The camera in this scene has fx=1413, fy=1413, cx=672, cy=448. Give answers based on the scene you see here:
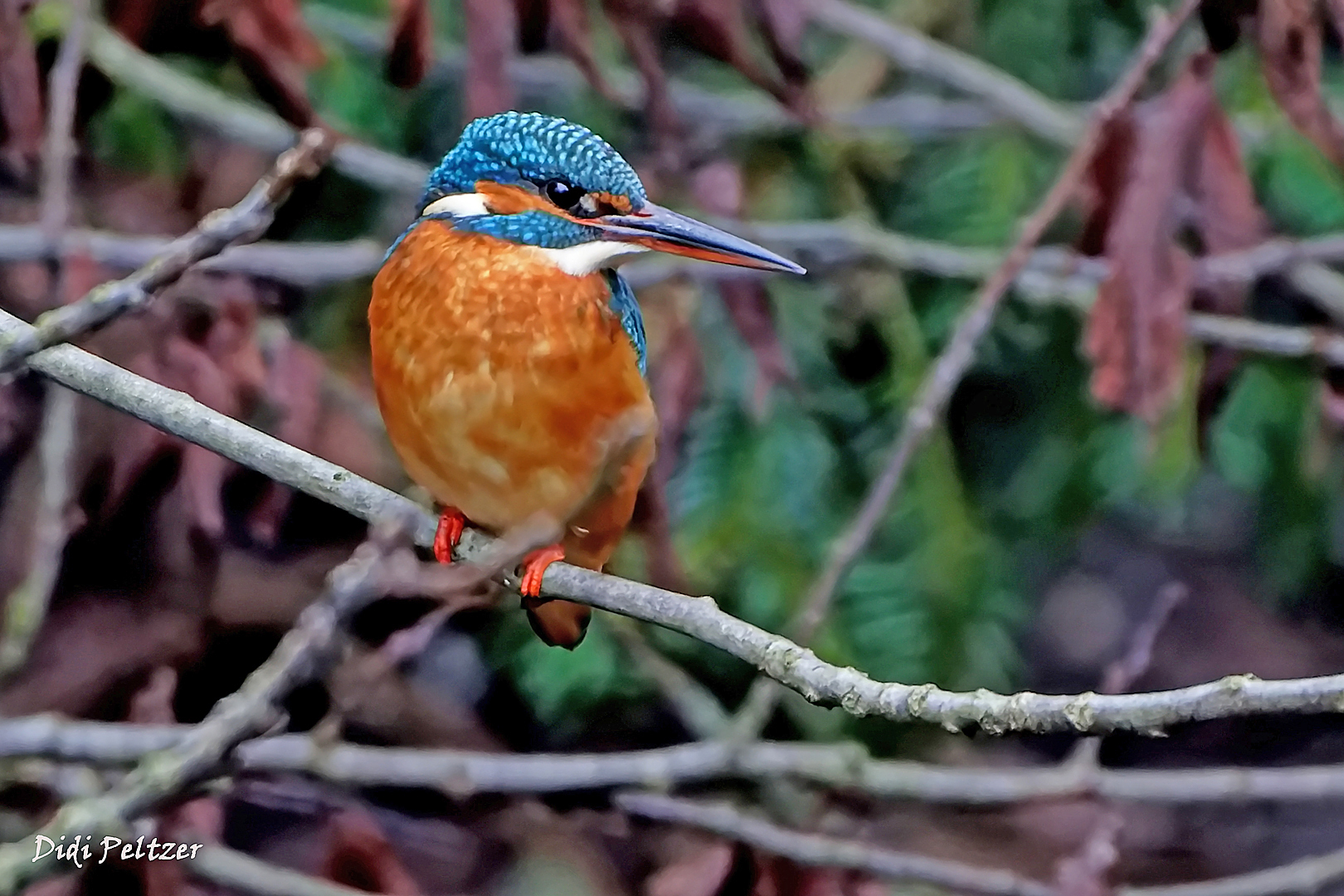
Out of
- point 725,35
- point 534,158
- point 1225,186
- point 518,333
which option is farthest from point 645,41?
point 1225,186

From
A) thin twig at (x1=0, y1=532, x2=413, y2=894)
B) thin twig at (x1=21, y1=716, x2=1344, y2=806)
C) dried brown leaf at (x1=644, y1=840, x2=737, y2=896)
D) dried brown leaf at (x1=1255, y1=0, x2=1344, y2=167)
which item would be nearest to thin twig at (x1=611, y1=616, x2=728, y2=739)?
thin twig at (x1=21, y1=716, x2=1344, y2=806)

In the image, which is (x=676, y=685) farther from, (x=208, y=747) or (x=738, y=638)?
(x=208, y=747)

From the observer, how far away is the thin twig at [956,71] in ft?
6.29

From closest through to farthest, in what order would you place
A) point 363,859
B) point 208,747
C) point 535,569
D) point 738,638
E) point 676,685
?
point 208,747
point 738,638
point 535,569
point 363,859
point 676,685

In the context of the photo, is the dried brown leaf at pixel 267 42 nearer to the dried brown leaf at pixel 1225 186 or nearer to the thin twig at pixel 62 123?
the thin twig at pixel 62 123

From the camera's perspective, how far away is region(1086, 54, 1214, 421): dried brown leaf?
1189mm

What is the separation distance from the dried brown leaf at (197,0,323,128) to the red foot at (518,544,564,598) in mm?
413

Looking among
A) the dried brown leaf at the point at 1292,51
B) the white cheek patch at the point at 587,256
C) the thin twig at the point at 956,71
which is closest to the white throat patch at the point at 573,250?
the white cheek patch at the point at 587,256

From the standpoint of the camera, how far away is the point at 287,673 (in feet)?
1.89

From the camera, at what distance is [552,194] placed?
3.59 feet

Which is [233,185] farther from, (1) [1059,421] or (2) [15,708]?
(1) [1059,421]

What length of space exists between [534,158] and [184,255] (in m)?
0.48

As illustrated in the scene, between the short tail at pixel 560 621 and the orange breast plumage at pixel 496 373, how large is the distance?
0.20 feet

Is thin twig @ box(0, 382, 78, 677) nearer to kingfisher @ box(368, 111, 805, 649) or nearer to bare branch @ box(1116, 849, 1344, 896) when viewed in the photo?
kingfisher @ box(368, 111, 805, 649)
